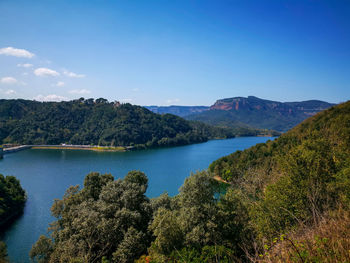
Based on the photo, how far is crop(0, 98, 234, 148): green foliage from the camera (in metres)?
88.0

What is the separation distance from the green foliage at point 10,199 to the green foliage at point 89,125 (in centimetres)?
5451

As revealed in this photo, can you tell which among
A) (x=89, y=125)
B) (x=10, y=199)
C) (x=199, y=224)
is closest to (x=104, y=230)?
(x=199, y=224)

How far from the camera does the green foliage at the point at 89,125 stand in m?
88.0

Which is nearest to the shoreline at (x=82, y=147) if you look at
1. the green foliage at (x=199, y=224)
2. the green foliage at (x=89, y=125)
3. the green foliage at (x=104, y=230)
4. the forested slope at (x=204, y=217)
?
the green foliage at (x=89, y=125)

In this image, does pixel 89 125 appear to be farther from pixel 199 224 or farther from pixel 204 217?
pixel 199 224

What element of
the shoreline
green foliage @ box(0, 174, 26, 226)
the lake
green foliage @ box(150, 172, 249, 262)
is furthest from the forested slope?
the shoreline

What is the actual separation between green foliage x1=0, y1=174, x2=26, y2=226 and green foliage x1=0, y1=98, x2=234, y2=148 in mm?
54507

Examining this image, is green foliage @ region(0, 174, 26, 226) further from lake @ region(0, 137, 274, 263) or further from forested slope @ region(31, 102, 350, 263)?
forested slope @ region(31, 102, 350, 263)

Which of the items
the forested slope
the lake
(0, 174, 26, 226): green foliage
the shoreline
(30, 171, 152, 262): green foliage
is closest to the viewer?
the forested slope

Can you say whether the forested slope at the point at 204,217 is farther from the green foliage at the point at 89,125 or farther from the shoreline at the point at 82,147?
the green foliage at the point at 89,125

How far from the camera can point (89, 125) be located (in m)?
101

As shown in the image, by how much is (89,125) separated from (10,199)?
260ft

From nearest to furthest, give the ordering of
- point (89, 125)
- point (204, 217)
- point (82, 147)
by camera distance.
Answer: point (204, 217) < point (82, 147) < point (89, 125)

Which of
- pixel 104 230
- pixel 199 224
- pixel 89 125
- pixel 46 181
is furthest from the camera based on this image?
pixel 89 125
